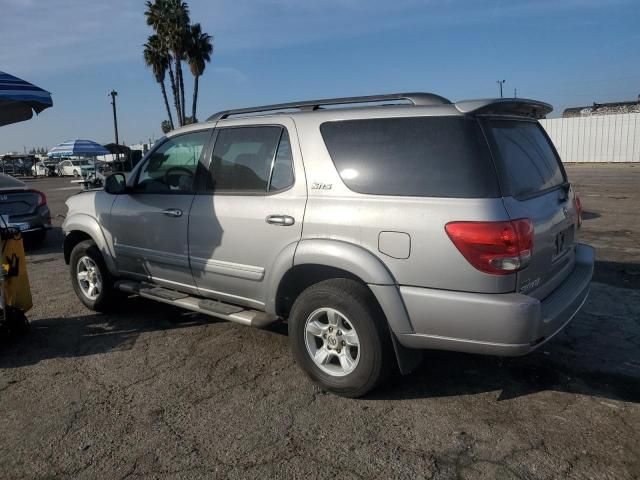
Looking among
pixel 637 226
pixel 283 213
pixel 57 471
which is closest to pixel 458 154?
pixel 283 213

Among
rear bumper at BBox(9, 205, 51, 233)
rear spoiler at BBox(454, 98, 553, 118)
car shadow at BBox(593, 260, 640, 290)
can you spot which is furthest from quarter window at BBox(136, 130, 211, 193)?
rear bumper at BBox(9, 205, 51, 233)

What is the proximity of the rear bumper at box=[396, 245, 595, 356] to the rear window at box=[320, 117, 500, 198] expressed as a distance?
587 mm

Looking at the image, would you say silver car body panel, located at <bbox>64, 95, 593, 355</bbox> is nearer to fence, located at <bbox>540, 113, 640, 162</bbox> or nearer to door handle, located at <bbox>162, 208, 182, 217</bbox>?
door handle, located at <bbox>162, 208, 182, 217</bbox>

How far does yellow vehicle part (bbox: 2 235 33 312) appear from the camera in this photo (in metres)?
4.76

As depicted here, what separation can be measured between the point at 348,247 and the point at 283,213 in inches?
24.3

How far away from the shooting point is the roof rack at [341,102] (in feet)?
11.3

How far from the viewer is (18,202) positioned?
898 cm

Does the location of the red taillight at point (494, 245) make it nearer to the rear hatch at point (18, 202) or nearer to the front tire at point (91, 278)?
the front tire at point (91, 278)

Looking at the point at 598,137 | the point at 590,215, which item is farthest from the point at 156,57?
the point at 590,215

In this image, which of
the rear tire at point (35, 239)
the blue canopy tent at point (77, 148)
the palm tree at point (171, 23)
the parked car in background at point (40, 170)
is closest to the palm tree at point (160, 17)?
the palm tree at point (171, 23)

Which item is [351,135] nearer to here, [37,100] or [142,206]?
[142,206]

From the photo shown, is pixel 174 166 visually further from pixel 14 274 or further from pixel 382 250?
pixel 382 250

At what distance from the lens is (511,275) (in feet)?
9.60

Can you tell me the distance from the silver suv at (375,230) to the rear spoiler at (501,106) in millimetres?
12
